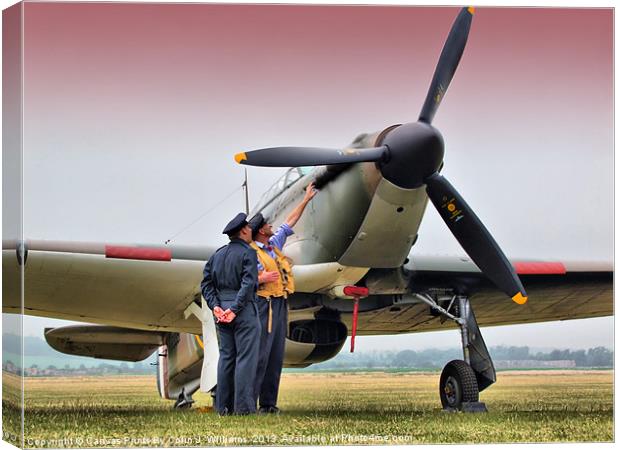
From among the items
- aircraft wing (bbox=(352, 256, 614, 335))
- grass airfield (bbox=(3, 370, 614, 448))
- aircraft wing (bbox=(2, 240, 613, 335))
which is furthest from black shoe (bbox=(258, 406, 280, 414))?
aircraft wing (bbox=(352, 256, 614, 335))

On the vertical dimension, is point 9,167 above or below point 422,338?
above

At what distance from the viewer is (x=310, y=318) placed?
14062 mm

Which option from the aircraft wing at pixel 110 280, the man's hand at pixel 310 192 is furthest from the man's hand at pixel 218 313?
the man's hand at pixel 310 192

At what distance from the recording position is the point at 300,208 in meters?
12.5

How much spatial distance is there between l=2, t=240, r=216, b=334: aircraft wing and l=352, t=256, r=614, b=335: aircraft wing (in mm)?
2315

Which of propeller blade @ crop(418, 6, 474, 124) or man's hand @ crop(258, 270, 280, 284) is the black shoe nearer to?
man's hand @ crop(258, 270, 280, 284)

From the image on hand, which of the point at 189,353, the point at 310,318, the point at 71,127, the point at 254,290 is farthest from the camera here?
the point at 189,353

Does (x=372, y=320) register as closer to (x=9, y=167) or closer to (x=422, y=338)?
(x=422, y=338)


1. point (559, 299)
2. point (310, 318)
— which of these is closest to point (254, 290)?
point (310, 318)

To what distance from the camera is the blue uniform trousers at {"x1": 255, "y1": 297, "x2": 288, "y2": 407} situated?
11.3 m

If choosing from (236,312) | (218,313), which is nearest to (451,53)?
(236,312)

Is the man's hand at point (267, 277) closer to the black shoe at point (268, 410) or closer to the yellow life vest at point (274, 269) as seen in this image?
the yellow life vest at point (274, 269)

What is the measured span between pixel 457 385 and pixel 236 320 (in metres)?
3.61

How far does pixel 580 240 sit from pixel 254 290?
13.6 ft
